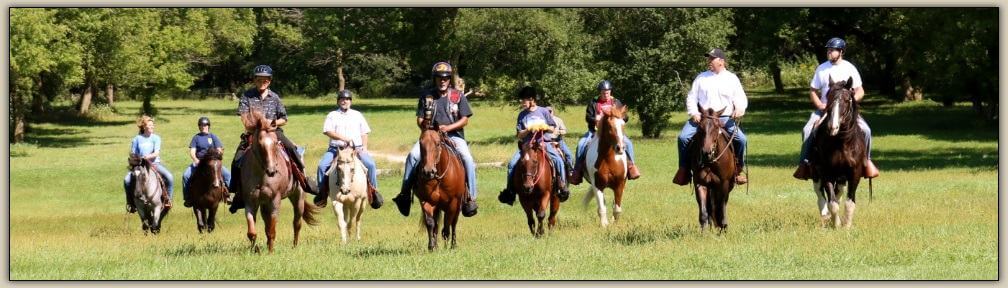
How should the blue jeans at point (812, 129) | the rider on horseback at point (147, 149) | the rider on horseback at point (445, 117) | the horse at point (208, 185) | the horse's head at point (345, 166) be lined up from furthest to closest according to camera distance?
the rider on horseback at point (147, 149)
the horse at point (208, 185)
the horse's head at point (345, 166)
the blue jeans at point (812, 129)
the rider on horseback at point (445, 117)

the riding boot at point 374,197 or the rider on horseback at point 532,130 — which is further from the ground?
the rider on horseback at point 532,130

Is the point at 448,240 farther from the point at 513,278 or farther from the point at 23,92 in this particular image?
the point at 23,92

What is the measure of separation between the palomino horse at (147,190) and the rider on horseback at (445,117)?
32.5 ft

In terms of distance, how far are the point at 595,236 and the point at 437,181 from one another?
2.78 m

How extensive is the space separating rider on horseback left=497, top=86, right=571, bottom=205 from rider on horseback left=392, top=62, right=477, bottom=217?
2.40 m

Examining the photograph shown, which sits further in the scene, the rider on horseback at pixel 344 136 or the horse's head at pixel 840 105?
the rider on horseback at pixel 344 136

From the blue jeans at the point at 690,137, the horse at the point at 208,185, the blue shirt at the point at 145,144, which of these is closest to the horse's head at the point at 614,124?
the blue jeans at the point at 690,137

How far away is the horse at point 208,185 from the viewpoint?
2481 centimetres

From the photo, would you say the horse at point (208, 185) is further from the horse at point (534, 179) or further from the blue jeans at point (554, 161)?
the horse at point (534, 179)

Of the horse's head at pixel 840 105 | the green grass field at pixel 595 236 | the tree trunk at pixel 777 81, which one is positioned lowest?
the green grass field at pixel 595 236

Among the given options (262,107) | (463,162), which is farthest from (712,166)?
(262,107)

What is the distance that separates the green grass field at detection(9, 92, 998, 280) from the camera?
15.1 meters

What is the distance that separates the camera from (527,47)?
54.5 metres

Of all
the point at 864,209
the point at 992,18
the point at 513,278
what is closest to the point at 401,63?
the point at 992,18
